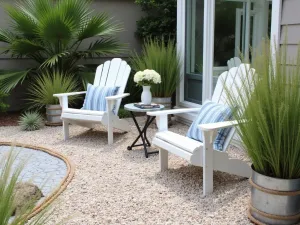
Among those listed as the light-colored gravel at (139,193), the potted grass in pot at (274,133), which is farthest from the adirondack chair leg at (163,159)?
the potted grass in pot at (274,133)

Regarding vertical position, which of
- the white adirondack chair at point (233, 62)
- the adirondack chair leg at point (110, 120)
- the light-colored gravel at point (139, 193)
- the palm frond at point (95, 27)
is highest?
the palm frond at point (95, 27)

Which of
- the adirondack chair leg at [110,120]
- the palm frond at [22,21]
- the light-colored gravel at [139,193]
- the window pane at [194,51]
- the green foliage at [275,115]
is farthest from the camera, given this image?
the palm frond at [22,21]

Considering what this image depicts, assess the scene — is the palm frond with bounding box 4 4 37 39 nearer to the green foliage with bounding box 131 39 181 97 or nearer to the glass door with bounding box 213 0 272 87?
the green foliage with bounding box 131 39 181 97

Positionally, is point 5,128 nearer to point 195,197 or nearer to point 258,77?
point 195,197

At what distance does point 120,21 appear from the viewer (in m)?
7.66

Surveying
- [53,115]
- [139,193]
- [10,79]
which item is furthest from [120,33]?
[139,193]

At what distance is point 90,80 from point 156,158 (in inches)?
102

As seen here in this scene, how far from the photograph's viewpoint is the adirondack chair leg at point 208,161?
2967 mm

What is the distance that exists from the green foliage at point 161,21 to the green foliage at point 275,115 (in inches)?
195

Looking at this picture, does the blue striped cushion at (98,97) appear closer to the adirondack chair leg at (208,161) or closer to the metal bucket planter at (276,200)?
the adirondack chair leg at (208,161)

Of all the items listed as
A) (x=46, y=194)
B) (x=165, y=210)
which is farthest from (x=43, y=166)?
(x=165, y=210)

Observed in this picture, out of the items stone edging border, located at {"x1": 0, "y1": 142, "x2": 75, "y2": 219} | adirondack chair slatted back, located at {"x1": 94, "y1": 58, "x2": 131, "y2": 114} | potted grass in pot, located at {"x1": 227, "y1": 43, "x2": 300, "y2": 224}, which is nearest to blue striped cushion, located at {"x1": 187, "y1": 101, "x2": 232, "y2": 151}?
potted grass in pot, located at {"x1": 227, "y1": 43, "x2": 300, "y2": 224}

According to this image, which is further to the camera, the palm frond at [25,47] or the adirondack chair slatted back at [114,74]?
the palm frond at [25,47]

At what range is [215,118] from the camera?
3.38 meters
